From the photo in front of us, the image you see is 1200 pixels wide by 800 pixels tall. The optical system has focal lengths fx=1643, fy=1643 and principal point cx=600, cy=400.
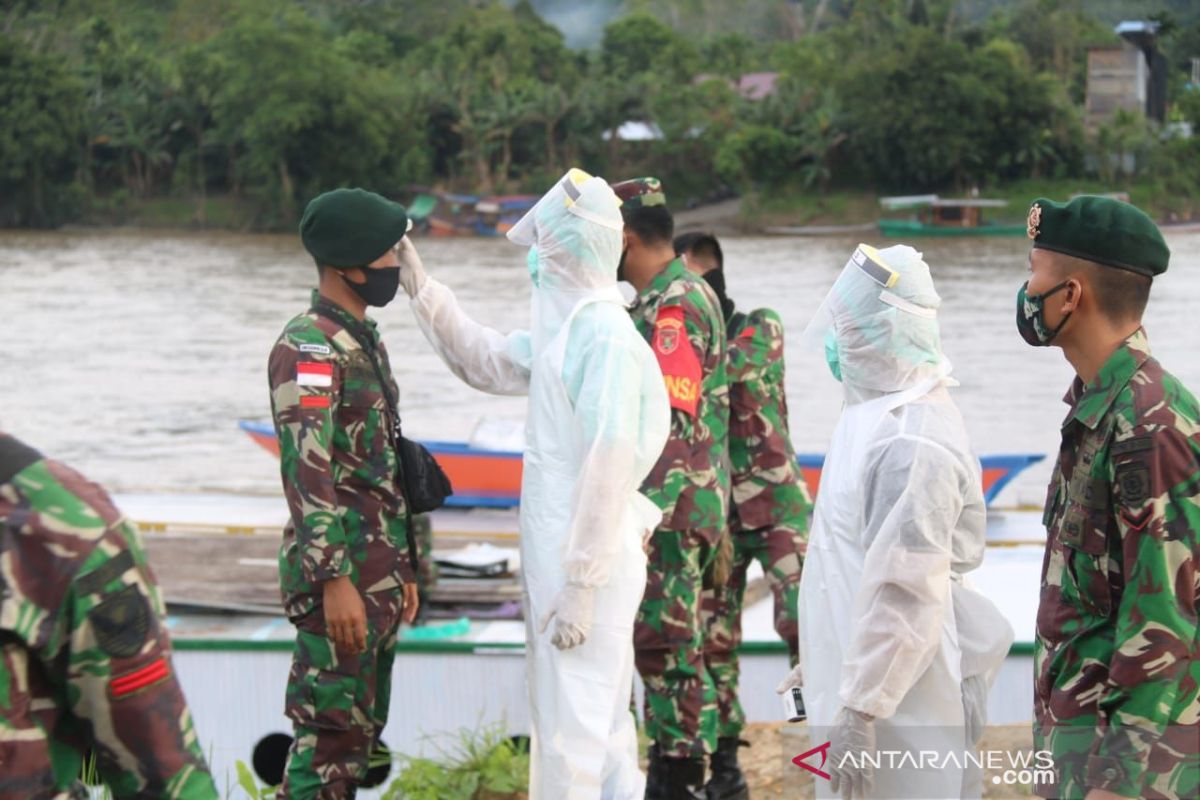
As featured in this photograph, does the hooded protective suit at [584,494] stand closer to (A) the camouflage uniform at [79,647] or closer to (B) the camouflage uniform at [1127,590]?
(B) the camouflage uniform at [1127,590]

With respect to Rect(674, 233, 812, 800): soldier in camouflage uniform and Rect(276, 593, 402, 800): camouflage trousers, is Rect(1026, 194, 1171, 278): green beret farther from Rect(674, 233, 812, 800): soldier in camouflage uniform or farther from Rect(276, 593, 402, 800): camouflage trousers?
Rect(674, 233, 812, 800): soldier in camouflage uniform

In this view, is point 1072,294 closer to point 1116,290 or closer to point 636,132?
point 1116,290

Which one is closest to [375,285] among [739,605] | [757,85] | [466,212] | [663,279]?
[663,279]

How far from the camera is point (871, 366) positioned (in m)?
3.05

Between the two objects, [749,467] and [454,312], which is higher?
[454,312]

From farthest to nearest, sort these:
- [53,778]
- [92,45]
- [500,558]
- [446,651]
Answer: [92,45] < [500,558] < [446,651] < [53,778]

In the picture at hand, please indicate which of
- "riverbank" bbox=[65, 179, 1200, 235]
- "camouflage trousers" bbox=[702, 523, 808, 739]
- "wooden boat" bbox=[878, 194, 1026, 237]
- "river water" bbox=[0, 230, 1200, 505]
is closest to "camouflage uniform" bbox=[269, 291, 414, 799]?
"camouflage trousers" bbox=[702, 523, 808, 739]

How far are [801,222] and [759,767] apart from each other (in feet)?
122

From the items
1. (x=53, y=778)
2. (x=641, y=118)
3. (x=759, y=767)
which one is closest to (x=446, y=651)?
(x=759, y=767)

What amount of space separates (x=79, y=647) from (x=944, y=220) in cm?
3997

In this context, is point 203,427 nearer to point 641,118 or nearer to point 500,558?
point 500,558

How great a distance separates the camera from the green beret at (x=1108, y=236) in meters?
2.48

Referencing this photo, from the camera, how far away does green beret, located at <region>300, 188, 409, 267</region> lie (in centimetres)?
357

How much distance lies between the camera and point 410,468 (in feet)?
11.9
